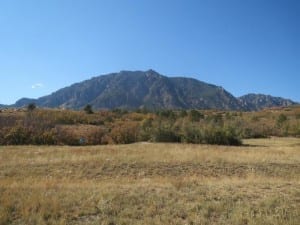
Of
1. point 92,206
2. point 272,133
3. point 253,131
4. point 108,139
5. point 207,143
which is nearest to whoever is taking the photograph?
point 92,206

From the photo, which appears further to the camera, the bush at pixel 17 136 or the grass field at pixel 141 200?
the bush at pixel 17 136

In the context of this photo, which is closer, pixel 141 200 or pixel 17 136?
pixel 141 200

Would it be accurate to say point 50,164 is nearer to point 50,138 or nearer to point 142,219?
point 142,219

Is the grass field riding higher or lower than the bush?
lower

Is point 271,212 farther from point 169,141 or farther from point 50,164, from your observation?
point 169,141

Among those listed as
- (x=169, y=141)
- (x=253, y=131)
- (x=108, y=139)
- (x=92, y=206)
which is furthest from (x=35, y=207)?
(x=253, y=131)

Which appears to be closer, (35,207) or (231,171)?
(35,207)

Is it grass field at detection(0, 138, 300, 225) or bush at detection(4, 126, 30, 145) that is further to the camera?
bush at detection(4, 126, 30, 145)

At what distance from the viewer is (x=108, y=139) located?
3800 centimetres

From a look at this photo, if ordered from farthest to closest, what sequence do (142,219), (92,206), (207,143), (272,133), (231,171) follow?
(272,133) → (207,143) → (231,171) → (92,206) → (142,219)

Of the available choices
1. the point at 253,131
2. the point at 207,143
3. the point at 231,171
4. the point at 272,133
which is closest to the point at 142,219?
the point at 231,171

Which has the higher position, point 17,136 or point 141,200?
point 17,136

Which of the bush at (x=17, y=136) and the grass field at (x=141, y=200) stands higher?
the bush at (x=17, y=136)

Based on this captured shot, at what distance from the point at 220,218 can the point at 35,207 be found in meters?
4.59
